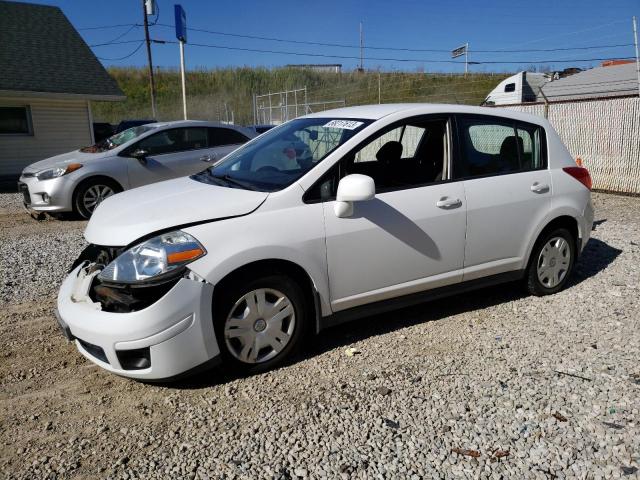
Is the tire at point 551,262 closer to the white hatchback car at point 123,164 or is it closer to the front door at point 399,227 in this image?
the front door at point 399,227

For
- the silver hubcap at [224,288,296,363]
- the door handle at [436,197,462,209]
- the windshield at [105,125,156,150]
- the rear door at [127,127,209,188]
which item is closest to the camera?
the silver hubcap at [224,288,296,363]

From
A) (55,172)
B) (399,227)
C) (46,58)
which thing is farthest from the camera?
(46,58)

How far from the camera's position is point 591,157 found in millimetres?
11164

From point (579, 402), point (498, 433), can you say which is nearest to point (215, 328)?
point (498, 433)

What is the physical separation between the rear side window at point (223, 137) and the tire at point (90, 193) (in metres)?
1.84

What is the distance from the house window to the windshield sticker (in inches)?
612

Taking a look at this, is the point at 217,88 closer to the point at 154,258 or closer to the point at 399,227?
the point at 399,227

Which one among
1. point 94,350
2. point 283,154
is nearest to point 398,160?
point 283,154

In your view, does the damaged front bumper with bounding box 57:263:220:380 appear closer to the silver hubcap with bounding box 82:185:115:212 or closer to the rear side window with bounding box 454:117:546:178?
the rear side window with bounding box 454:117:546:178

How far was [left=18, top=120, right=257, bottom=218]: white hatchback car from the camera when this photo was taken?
857cm

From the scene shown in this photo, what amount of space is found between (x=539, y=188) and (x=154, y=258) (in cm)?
325

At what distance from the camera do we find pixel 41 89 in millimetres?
16078

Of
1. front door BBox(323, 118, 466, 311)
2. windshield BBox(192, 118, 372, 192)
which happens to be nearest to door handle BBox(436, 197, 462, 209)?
front door BBox(323, 118, 466, 311)

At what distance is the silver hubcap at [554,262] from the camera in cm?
480
